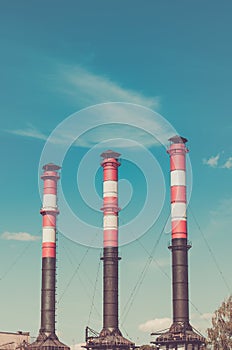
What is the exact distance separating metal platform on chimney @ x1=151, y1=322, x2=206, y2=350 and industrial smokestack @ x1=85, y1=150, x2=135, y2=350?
6966 mm

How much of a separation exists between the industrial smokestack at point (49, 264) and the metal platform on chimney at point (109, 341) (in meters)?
4.11

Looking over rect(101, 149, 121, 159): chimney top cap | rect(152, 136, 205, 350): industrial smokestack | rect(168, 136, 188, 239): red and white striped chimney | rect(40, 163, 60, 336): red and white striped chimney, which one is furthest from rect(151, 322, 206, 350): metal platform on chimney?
rect(101, 149, 121, 159): chimney top cap

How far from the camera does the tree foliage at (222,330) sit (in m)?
62.8

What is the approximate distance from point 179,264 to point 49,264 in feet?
64.6

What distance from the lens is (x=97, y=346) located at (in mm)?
82062

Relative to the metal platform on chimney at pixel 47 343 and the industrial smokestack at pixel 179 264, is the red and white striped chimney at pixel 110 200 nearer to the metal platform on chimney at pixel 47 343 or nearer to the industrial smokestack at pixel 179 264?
the industrial smokestack at pixel 179 264

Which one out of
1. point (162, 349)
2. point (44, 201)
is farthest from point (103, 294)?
point (44, 201)

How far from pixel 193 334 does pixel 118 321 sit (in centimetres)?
1156

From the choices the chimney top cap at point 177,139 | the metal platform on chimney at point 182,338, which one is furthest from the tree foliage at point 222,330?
the chimney top cap at point 177,139

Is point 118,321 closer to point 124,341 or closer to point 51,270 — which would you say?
point 124,341

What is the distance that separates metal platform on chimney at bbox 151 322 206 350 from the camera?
75.5 metres

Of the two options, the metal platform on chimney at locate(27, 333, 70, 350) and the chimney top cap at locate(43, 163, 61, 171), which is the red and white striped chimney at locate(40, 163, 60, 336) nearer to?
the chimney top cap at locate(43, 163, 61, 171)

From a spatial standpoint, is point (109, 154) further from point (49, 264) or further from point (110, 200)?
point (49, 264)

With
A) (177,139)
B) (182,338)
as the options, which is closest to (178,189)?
(177,139)
